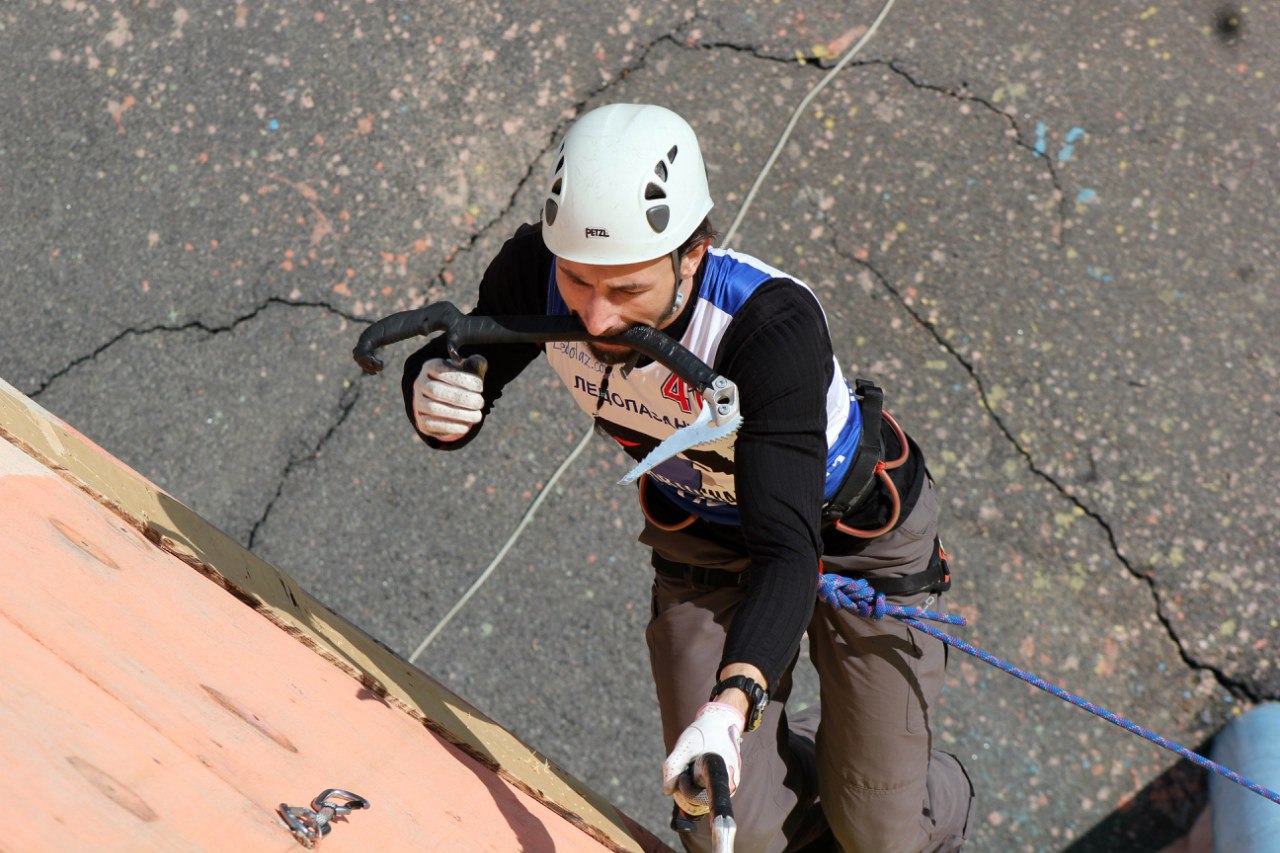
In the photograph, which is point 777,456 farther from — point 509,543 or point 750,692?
point 509,543

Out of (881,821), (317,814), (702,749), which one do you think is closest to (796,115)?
(881,821)

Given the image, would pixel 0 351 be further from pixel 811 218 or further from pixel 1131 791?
pixel 1131 791

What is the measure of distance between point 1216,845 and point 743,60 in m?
2.89

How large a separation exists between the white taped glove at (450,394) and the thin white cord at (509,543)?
1311mm

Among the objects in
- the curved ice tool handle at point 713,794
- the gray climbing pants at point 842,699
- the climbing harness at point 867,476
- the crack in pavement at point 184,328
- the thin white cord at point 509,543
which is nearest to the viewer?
the curved ice tool handle at point 713,794

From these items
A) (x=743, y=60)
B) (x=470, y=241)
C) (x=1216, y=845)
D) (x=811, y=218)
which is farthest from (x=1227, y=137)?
(x=470, y=241)

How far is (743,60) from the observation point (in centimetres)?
392

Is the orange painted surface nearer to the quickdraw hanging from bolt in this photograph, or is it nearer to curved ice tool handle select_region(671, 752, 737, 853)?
the quickdraw hanging from bolt

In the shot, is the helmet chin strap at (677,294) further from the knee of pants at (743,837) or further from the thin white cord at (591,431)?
the thin white cord at (591,431)

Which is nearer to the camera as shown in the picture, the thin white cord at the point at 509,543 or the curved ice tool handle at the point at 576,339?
the curved ice tool handle at the point at 576,339

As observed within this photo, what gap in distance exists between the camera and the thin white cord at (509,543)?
10.7ft

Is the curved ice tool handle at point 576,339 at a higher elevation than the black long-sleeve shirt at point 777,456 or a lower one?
higher

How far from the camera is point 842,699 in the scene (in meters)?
2.45

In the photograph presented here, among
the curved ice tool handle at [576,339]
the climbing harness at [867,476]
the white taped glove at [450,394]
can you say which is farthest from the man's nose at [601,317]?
the climbing harness at [867,476]
